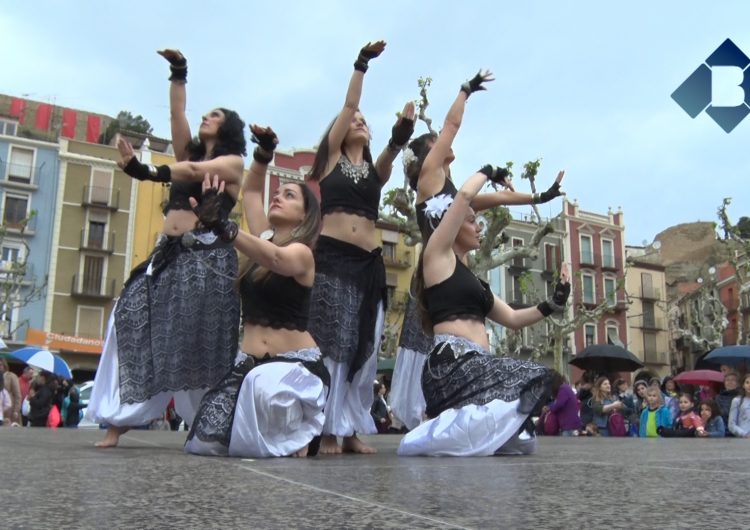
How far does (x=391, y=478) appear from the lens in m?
2.23

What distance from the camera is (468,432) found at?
364cm

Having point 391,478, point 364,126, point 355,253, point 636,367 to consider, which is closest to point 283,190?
point 355,253

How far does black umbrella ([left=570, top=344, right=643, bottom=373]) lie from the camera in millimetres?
15422

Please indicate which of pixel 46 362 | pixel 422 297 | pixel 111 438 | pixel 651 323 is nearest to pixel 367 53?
pixel 422 297

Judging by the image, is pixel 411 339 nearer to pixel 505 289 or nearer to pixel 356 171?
pixel 356 171

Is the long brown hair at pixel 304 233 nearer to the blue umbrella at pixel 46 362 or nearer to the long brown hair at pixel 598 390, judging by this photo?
the long brown hair at pixel 598 390

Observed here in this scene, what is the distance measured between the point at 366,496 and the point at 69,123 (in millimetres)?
48223

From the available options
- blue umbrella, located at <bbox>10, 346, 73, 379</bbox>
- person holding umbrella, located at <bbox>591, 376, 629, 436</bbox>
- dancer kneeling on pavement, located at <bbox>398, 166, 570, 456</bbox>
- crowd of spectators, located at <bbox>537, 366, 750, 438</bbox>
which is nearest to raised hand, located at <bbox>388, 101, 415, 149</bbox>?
dancer kneeling on pavement, located at <bbox>398, 166, 570, 456</bbox>

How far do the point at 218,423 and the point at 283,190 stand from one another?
52.0 inches

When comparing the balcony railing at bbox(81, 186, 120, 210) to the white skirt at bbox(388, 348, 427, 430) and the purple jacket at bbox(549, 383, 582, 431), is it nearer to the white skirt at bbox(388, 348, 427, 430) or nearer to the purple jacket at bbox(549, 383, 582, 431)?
the purple jacket at bbox(549, 383, 582, 431)

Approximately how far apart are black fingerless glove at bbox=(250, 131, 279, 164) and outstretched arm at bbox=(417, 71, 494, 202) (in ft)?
3.12

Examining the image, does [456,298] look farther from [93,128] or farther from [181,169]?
[93,128]

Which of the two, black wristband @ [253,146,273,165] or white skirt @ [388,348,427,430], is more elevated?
black wristband @ [253,146,273,165]

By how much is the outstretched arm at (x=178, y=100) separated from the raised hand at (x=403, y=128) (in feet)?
4.07
